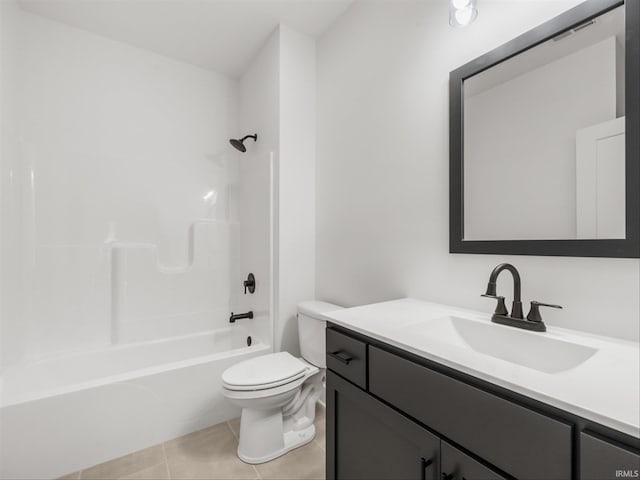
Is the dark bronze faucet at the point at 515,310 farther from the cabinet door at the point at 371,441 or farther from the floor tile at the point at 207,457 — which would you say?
the floor tile at the point at 207,457

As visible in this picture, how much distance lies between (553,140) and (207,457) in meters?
2.12

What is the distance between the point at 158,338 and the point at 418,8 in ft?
8.91

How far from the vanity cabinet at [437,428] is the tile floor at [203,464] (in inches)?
18.7

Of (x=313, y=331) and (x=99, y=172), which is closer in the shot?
(x=313, y=331)

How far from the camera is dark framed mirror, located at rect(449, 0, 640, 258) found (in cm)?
86

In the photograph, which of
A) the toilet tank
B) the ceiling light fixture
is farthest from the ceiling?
the toilet tank

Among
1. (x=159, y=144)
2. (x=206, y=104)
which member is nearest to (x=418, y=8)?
(x=206, y=104)

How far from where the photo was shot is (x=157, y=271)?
94.4 inches

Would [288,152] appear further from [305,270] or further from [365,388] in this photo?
[365,388]

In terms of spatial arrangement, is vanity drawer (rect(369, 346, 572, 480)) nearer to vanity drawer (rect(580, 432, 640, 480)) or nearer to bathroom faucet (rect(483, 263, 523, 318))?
vanity drawer (rect(580, 432, 640, 480))

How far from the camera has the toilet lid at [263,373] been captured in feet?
4.98

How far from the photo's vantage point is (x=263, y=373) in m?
1.61

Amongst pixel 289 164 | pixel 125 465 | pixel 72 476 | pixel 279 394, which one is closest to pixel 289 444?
pixel 279 394

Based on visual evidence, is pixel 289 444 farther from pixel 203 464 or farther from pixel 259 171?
pixel 259 171
